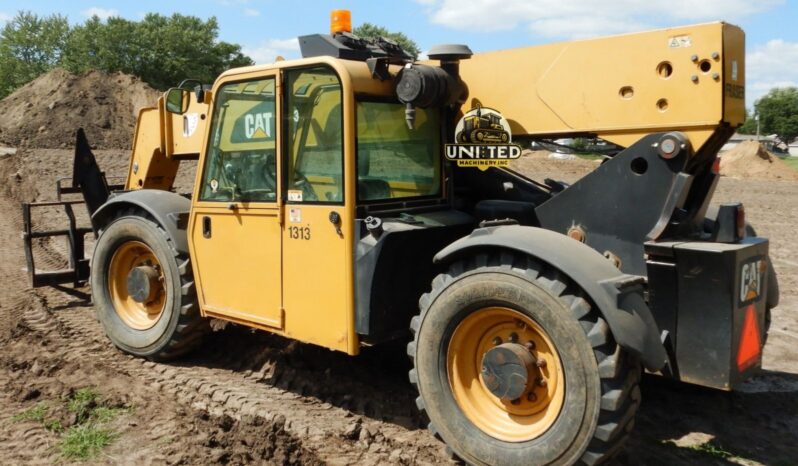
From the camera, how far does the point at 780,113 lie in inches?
3066

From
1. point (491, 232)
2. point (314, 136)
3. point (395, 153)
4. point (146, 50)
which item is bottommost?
point (491, 232)

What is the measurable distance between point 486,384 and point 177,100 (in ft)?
11.0

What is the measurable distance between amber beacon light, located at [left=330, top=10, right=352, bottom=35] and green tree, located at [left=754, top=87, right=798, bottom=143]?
272 ft

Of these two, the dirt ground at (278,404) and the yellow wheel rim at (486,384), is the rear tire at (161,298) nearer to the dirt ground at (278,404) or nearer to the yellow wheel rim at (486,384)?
the dirt ground at (278,404)

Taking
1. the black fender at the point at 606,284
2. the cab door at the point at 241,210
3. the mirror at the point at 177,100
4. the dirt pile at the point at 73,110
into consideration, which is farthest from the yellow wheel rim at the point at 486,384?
the dirt pile at the point at 73,110

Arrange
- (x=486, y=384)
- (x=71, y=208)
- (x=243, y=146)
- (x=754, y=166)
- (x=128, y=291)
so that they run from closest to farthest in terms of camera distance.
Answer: (x=486, y=384) → (x=243, y=146) → (x=128, y=291) → (x=71, y=208) → (x=754, y=166)

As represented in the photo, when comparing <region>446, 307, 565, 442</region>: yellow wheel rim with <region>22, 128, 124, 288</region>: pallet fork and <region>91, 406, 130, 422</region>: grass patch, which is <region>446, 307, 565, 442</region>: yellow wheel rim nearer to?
<region>91, 406, 130, 422</region>: grass patch

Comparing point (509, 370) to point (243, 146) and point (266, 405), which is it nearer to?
point (266, 405)

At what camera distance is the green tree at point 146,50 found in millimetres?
46906

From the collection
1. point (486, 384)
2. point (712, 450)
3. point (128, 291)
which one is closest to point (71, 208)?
point (128, 291)

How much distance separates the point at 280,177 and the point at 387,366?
1698mm

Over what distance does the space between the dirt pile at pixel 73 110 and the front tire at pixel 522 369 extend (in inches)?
780

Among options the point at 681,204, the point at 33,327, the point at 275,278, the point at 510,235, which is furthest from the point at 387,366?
the point at 33,327

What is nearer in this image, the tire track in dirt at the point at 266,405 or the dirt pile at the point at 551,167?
the tire track in dirt at the point at 266,405
